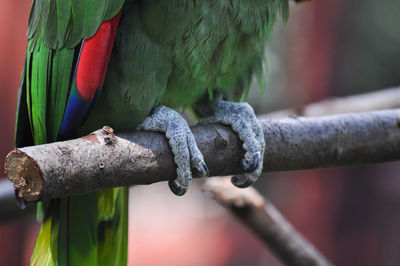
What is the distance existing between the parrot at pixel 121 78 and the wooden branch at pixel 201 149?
0.07m

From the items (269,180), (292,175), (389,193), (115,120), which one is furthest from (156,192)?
(115,120)

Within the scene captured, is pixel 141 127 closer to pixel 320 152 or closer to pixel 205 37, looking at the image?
pixel 205 37

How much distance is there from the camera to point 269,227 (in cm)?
221

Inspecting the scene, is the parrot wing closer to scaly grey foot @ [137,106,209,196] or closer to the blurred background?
scaly grey foot @ [137,106,209,196]

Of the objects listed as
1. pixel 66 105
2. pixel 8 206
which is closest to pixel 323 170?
pixel 8 206

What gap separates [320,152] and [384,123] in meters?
0.35

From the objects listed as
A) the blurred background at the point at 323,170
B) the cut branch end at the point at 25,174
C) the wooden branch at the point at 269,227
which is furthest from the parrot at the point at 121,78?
the blurred background at the point at 323,170

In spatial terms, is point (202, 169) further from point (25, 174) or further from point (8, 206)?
point (8, 206)

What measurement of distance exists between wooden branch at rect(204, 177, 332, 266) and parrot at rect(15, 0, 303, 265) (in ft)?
0.98

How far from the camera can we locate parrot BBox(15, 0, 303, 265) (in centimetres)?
172

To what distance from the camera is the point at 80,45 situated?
1.73m

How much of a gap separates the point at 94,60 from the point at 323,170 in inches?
149

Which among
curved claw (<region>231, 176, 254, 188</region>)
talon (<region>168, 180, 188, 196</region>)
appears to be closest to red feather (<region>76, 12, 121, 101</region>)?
talon (<region>168, 180, 188, 196</region>)

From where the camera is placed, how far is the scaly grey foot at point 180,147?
1702 millimetres
